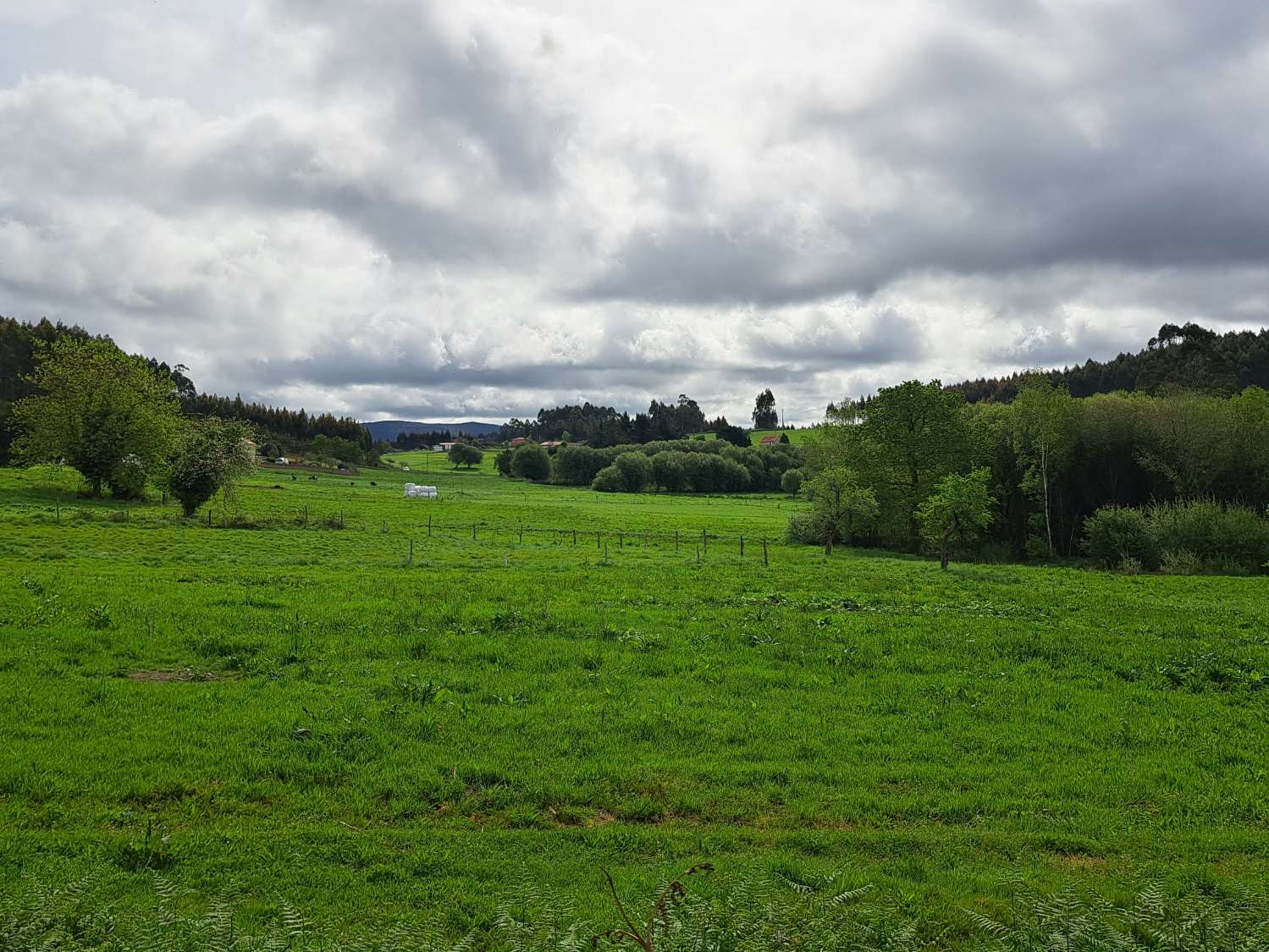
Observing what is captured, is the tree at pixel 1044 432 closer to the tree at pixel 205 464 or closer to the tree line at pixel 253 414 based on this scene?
the tree at pixel 205 464

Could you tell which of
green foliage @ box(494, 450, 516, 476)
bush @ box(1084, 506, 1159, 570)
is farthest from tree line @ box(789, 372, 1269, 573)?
green foliage @ box(494, 450, 516, 476)

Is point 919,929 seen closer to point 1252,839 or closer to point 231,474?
point 1252,839

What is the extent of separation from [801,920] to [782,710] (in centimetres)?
788

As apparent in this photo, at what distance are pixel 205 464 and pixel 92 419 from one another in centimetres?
1653

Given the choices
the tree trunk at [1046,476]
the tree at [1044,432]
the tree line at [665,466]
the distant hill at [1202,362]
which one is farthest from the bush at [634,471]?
the tree trunk at [1046,476]

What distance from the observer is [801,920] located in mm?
5066

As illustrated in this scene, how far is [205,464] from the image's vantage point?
160 feet

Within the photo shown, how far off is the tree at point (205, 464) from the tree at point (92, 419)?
342 inches

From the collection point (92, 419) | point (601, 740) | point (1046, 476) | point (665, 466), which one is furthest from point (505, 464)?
point (601, 740)

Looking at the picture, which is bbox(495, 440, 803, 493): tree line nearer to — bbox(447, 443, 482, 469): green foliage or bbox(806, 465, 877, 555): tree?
bbox(447, 443, 482, 469): green foliage

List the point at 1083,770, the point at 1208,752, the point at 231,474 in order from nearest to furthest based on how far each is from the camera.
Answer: the point at 1083,770
the point at 1208,752
the point at 231,474

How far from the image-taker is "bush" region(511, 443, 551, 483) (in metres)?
160

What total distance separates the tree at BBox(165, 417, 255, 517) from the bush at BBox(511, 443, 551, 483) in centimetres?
10713

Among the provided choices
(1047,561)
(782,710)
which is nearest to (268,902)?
(782,710)
